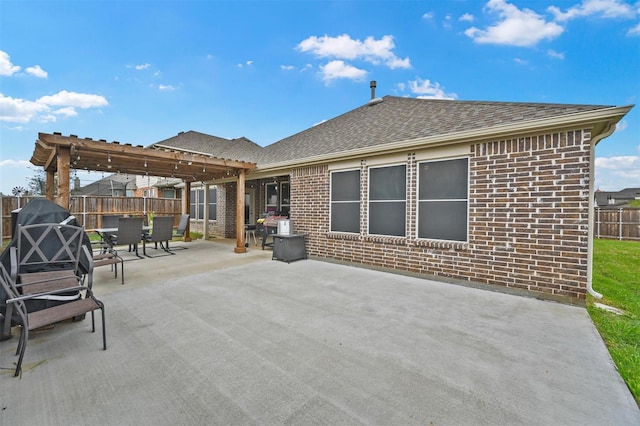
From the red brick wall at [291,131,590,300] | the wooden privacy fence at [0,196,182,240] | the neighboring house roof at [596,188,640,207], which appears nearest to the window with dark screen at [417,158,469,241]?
the red brick wall at [291,131,590,300]

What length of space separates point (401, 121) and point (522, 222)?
384cm

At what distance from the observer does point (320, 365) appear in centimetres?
239

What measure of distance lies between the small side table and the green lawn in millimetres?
5809

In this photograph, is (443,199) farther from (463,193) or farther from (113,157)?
(113,157)

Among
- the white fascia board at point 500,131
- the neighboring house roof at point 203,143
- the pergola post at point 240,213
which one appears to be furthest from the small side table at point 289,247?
the neighboring house roof at point 203,143

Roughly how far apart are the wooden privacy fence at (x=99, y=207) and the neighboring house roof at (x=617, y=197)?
48579mm

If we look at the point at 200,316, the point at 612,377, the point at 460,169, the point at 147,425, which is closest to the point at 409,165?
the point at 460,169

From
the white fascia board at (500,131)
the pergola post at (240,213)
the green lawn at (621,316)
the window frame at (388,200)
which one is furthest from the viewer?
the pergola post at (240,213)

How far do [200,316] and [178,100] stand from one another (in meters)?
14.2

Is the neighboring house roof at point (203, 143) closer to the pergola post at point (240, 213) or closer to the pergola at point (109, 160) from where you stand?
the pergola at point (109, 160)

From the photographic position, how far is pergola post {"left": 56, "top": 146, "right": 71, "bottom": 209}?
5216 mm

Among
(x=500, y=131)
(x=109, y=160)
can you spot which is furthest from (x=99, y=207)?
(x=500, y=131)

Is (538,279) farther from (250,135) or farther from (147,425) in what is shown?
(250,135)

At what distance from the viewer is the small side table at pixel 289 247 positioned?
7.16 metres
